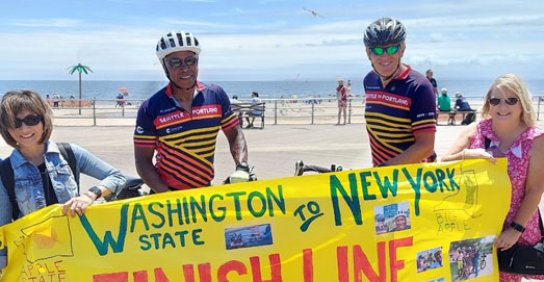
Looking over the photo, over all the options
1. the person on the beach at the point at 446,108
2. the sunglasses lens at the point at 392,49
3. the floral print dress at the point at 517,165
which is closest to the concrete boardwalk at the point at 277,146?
the person on the beach at the point at 446,108

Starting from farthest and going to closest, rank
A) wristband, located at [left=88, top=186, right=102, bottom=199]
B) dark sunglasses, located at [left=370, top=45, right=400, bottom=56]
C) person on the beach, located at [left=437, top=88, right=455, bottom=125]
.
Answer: person on the beach, located at [left=437, top=88, right=455, bottom=125] < dark sunglasses, located at [left=370, top=45, right=400, bottom=56] < wristband, located at [left=88, top=186, right=102, bottom=199]

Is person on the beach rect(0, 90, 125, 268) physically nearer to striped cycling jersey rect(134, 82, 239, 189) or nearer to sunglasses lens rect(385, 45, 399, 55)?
striped cycling jersey rect(134, 82, 239, 189)

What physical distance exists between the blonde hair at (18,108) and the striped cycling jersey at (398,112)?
2.15m

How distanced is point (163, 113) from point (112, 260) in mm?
966

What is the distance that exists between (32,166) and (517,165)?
2954 mm

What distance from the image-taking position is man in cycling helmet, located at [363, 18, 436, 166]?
3723 millimetres

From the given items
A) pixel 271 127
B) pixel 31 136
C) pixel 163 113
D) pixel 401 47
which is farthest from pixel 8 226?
pixel 271 127

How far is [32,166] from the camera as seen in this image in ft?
10.7

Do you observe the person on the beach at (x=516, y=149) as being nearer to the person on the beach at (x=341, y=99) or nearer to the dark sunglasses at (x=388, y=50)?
the dark sunglasses at (x=388, y=50)

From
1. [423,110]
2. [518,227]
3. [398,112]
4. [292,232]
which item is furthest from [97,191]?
[518,227]

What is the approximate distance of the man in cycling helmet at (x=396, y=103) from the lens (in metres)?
3.72

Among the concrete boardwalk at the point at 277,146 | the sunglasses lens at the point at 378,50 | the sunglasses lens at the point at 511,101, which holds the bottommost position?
the concrete boardwalk at the point at 277,146

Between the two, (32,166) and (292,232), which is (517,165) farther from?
(32,166)

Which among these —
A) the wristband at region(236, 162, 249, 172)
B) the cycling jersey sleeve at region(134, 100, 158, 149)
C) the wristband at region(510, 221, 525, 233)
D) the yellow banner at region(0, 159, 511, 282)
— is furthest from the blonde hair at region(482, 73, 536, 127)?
the cycling jersey sleeve at region(134, 100, 158, 149)
